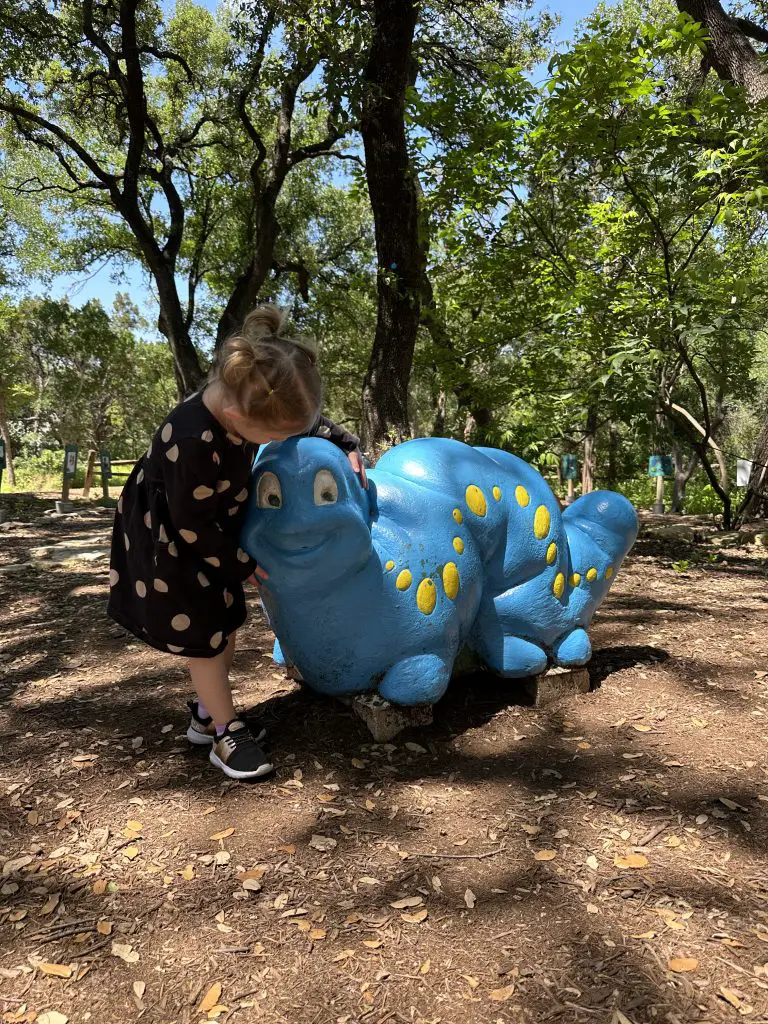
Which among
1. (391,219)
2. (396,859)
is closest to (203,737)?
(396,859)

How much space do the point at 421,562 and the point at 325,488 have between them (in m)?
0.48

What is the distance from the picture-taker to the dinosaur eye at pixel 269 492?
2271 millimetres

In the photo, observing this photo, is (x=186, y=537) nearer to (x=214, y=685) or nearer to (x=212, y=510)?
(x=212, y=510)

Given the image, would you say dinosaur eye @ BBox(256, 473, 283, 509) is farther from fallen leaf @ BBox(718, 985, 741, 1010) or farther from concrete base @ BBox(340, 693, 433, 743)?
fallen leaf @ BBox(718, 985, 741, 1010)

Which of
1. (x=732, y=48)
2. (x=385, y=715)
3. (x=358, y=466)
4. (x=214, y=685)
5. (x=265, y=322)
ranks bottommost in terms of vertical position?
(x=385, y=715)

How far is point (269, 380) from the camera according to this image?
6.52 ft

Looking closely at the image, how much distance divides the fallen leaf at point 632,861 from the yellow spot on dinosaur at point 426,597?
960mm

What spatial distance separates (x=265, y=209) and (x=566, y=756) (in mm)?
11005

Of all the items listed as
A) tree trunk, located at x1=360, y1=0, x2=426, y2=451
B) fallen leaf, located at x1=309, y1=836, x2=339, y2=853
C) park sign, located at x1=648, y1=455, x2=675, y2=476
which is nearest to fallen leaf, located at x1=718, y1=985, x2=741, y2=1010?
fallen leaf, located at x1=309, y1=836, x2=339, y2=853

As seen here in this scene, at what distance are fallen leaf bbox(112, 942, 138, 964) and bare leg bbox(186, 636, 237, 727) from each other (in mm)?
814

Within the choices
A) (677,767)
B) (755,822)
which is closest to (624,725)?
(677,767)

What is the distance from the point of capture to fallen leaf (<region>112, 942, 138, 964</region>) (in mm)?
1669

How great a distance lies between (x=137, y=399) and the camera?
117ft

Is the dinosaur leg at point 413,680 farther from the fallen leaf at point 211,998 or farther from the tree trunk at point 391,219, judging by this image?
the tree trunk at point 391,219
